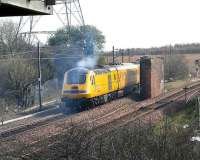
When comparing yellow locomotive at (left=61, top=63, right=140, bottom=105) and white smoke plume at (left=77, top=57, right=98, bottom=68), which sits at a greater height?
white smoke plume at (left=77, top=57, right=98, bottom=68)

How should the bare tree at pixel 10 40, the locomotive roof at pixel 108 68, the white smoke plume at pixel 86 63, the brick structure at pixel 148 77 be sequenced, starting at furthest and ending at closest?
the bare tree at pixel 10 40 → the brick structure at pixel 148 77 → the white smoke plume at pixel 86 63 → the locomotive roof at pixel 108 68

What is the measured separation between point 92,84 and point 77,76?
0.98 m

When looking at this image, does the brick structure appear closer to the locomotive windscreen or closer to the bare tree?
the locomotive windscreen

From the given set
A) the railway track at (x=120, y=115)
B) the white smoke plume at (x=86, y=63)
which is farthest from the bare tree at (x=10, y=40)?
the railway track at (x=120, y=115)

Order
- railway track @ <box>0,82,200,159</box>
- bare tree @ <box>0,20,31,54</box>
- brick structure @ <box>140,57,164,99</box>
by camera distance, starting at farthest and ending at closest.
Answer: bare tree @ <box>0,20,31,54</box>
brick structure @ <box>140,57,164,99</box>
railway track @ <box>0,82,200,159</box>

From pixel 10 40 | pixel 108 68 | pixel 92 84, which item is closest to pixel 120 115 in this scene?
pixel 92 84

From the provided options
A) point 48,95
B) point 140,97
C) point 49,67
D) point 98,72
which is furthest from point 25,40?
point 98,72

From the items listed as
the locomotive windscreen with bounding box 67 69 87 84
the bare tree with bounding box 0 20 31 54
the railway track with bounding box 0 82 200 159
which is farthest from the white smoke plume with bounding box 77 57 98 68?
the bare tree with bounding box 0 20 31 54

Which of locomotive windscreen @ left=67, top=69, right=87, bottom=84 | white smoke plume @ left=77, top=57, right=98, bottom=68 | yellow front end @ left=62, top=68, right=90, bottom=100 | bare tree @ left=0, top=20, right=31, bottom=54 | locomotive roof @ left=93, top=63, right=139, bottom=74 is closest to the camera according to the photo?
yellow front end @ left=62, top=68, right=90, bottom=100

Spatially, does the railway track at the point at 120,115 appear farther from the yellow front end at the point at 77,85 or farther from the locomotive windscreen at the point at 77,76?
the locomotive windscreen at the point at 77,76

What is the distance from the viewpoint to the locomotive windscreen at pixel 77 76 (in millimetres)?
27969

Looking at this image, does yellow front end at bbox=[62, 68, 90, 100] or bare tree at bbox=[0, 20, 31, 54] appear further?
bare tree at bbox=[0, 20, 31, 54]

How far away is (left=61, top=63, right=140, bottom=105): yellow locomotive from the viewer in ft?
91.4

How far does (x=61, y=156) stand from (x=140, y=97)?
81.8 feet
